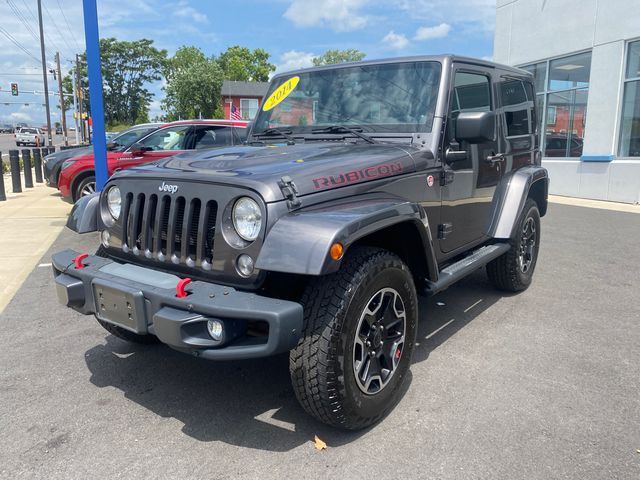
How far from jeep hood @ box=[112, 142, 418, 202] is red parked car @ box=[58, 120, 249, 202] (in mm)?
5986

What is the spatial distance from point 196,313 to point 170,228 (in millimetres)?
606

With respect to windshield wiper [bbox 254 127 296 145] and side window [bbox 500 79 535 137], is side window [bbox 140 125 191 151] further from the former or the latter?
side window [bbox 500 79 535 137]

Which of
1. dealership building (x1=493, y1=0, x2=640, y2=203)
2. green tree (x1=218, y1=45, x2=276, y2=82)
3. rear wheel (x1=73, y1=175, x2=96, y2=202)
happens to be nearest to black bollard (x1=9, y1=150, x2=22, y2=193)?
rear wheel (x1=73, y1=175, x2=96, y2=202)

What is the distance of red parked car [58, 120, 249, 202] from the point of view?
30.2 ft

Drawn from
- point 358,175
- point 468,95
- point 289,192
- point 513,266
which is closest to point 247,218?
point 289,192

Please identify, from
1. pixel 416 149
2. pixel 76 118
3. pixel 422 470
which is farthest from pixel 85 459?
pixel 76 118

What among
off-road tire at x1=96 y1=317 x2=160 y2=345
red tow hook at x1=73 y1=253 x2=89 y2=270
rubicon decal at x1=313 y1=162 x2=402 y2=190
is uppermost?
rubicon decal at x1=313 y1=162 x2=402 y2=190

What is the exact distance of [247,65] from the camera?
7244 centimetres

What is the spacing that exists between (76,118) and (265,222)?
52.7 meters

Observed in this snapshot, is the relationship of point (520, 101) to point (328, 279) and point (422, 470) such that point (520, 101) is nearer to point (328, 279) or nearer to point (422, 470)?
point (328, 279)

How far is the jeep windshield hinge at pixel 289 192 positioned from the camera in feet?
8.26

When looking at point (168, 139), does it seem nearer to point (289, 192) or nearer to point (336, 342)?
point (289, 192)

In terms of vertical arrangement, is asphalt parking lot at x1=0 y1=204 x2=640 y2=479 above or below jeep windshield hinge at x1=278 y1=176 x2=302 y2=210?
below

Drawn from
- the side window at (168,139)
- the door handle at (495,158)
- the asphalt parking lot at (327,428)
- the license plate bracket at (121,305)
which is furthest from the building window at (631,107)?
the license plate bracket at (121,305)
